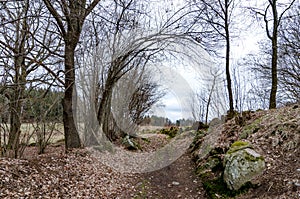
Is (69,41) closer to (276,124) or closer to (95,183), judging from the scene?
(95,183)

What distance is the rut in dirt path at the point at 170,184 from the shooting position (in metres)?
4.61

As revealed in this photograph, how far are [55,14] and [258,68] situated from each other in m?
9.83

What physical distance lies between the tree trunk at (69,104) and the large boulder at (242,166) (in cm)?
401

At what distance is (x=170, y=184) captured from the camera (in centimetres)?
521

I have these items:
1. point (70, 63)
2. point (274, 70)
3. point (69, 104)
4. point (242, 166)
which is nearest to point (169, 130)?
point (274, 70)

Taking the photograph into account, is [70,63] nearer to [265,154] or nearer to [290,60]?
[265,154]

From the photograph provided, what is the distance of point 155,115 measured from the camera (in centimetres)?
1481

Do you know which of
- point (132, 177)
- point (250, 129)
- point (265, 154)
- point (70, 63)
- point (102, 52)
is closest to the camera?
point (265, 154)

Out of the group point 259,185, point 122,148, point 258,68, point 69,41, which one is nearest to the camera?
point 259,185

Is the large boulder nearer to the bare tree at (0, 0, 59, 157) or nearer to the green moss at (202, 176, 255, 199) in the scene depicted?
the green moss at (202, 176, 255, 199)

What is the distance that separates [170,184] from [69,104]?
3.27 metres

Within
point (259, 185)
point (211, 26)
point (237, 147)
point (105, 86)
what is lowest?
point (259, 185)

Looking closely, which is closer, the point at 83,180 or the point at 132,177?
the point at 83,180

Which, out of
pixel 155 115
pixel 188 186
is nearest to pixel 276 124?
pixel 188 186
